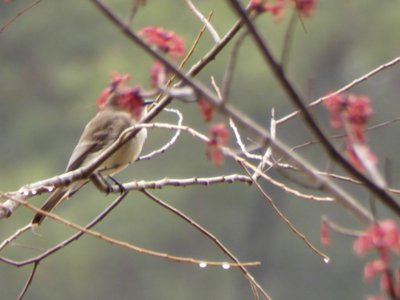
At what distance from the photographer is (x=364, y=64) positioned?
26.3 metres

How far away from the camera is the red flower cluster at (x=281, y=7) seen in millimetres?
2143

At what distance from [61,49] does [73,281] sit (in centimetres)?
632

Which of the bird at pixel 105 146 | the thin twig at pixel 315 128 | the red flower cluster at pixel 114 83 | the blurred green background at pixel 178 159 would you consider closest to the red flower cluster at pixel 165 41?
the red flower cluster at pixel 114 83

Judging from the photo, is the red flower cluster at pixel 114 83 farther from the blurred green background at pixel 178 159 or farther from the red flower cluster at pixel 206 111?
the blurred green background at pixel 178 159

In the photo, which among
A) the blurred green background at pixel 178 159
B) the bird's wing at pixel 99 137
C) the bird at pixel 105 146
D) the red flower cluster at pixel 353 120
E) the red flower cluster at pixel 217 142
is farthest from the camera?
the blurred green background at pixel 178 159

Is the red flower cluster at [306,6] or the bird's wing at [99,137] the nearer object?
the red flower cluster at [306,6]

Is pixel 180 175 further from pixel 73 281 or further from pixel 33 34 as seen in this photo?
pixel 33 34

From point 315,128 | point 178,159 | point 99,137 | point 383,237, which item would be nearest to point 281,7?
point 315,128

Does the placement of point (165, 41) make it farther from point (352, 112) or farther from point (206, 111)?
point (352, 112)

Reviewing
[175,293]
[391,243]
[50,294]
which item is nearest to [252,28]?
[391,243]

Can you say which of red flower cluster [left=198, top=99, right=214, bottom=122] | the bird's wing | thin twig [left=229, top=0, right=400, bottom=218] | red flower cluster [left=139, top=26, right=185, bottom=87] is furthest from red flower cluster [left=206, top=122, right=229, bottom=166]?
the bird's wing

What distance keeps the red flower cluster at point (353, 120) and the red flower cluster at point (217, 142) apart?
0.19 metres

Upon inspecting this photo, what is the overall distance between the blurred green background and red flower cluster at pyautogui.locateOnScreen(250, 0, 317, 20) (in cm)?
1898

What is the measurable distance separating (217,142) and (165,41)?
0.83 ft
